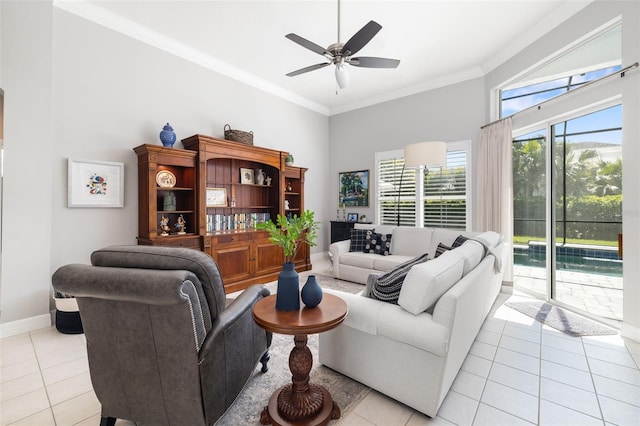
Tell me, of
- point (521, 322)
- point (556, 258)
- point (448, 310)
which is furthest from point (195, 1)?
point (556, 258)

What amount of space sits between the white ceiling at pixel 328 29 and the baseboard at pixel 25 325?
10.8ft

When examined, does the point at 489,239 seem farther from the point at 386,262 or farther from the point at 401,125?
the point at 401,125

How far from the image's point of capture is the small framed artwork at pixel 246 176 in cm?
470

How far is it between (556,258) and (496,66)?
2.95m

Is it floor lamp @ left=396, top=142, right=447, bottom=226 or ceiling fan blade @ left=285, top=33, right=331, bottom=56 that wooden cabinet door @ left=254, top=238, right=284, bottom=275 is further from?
ceiling fan blade @ left=285, top=33, right=331, bottom=56

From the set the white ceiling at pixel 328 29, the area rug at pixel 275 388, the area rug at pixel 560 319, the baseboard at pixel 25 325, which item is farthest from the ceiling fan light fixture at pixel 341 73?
the baseboard at pixel 25 325

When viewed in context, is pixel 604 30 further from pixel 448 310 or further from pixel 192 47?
pixel 192 47

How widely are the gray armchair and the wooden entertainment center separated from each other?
2.15 meters

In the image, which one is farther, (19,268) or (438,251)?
(438,251)

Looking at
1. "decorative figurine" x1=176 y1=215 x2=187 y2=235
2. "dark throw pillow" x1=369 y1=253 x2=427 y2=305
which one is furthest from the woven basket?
"dark throw pillow" x1=369 y1=253 x2=427 y2=305

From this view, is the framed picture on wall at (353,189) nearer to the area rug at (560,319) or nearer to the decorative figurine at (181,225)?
the area rug at (560,319)

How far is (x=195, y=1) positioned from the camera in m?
3.07

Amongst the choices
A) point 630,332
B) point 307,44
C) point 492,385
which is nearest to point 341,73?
point 307,44

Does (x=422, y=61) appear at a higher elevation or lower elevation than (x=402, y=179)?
higher
